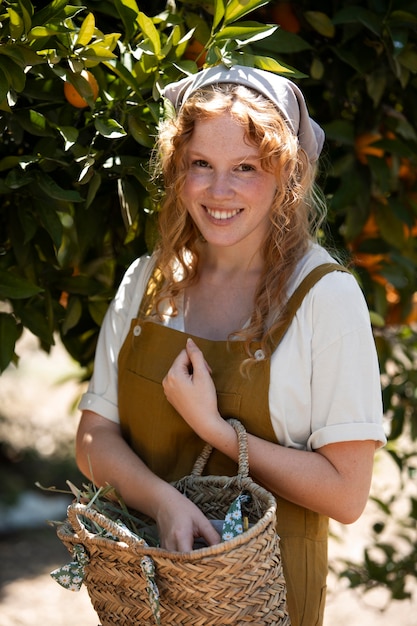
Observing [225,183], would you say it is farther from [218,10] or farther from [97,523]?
[97,523]

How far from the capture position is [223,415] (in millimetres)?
1674

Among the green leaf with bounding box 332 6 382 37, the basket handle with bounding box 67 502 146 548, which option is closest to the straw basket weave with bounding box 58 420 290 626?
the basket handle with bounding box 67 502 146 548

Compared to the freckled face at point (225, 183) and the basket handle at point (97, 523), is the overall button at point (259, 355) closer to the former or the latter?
the freckled face at point (225, 183)

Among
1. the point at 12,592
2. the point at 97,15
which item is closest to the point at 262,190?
the point at 97,15

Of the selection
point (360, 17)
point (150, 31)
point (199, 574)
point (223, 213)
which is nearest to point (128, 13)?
point (150, 31)

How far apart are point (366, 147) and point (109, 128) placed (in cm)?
71

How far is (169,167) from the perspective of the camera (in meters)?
1.76

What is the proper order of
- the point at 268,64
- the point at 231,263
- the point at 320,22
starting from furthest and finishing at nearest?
the point at 320,22
the point at 231,263
the point at 268,64

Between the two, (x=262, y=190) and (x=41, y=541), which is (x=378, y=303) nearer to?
(x=262, y=190)

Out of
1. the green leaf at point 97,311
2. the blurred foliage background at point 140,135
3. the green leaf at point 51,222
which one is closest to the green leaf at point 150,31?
the blurred foliage background at point 140,135

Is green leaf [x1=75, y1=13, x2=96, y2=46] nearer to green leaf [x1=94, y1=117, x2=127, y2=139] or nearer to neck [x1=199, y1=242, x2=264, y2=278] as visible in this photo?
green leaf [x1=94, y1=117, x2=127, y2=139]

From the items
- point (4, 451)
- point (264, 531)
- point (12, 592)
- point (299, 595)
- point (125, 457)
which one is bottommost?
point (4, 451)

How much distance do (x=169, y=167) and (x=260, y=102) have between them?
23cm

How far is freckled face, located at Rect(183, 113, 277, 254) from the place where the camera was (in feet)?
5.41
